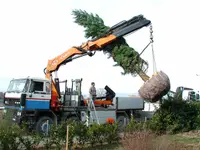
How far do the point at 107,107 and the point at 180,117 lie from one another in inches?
161

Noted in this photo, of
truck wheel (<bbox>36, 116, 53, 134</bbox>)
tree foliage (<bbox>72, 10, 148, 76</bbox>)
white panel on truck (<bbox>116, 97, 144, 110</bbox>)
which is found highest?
tree foliage (<bbox>72, 10, 148, 76</bbox>)

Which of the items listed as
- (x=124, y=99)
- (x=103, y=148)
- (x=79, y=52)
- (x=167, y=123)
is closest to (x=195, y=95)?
(x=124, y=99)

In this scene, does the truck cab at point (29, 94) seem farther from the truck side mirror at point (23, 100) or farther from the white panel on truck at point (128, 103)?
the white panel on truck at point (128, 103)

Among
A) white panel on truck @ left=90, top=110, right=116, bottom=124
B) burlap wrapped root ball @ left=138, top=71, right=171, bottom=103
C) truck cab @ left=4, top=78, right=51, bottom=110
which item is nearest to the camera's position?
burlap wrapped root ball @ left=138, top=71, right=171, bottom=103

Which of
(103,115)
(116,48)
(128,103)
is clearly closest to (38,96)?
(103,115)

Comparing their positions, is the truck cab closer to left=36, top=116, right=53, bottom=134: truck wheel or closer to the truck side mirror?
the truck side mirror

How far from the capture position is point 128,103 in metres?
18.0

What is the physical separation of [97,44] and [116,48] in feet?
3.42

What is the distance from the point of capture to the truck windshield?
1455 centimetres

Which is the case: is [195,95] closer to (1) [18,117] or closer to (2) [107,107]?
(2) [107,107]

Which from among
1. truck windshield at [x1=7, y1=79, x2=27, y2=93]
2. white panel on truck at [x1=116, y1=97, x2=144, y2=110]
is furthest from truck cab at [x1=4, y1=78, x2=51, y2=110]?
white panel on truck at [x1=116, y1=97, x2=144, y2=110]

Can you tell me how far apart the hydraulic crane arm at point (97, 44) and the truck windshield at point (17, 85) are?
5.21ft

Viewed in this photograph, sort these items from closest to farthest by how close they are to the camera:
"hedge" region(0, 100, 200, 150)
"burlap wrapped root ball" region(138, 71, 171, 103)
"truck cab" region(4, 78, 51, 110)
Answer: "hedge" region(0, 100, 200, 150) → "burlap wrapped root ball" region(138, 71, 171, 103) → "truck cab" region(4, 78, 51, 110)

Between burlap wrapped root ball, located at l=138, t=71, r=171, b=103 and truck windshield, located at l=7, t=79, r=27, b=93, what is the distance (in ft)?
18.3
